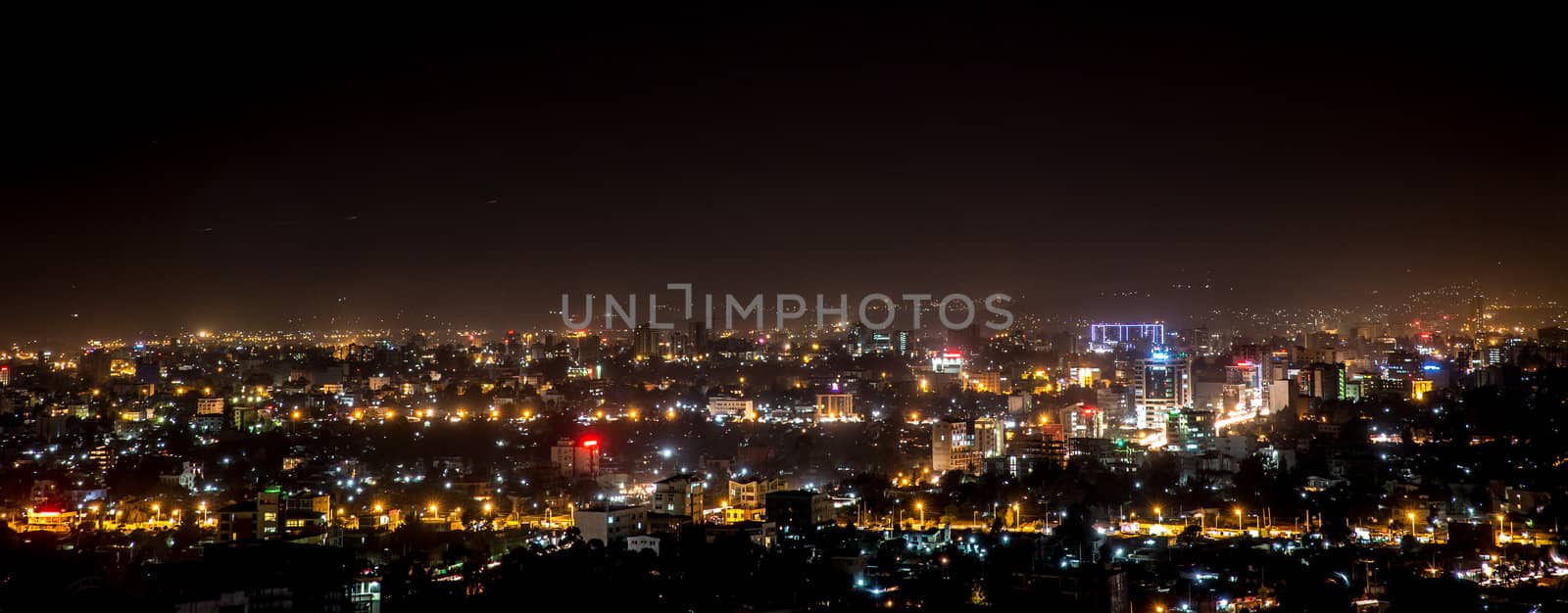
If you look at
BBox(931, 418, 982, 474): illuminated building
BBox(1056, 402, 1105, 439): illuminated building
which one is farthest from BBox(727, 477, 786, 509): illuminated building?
BBox(1056, 402, 1105, 439): illuminated building

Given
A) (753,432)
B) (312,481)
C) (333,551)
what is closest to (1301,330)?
(753,432)

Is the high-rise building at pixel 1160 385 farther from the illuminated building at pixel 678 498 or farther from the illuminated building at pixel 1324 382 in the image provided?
the illuminated building at pixel 678 498

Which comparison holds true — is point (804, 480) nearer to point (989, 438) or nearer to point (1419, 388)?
point (989, 438)

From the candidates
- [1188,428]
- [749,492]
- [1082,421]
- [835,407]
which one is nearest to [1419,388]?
[1188,428]

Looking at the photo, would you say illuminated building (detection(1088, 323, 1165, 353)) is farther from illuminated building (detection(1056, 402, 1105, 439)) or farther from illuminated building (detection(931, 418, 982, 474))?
illuminated building (detection(931, 418, 982, 474))

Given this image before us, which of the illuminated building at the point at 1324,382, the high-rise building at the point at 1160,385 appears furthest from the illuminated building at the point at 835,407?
the illuminated building at the point at 1324,382

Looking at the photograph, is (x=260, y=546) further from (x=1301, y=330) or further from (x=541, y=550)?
(x=1301, y=330)
